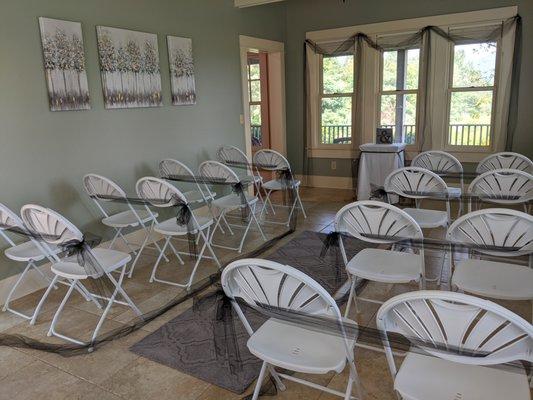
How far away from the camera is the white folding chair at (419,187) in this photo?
10.9 feet

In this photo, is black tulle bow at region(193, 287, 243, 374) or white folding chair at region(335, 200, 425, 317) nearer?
black tulle bow at region(193, 287, 243, 374)

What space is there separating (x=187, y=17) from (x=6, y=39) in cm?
207

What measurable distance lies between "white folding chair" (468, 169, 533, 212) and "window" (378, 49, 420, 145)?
2.72m

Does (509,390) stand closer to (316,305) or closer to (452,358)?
(452,358)

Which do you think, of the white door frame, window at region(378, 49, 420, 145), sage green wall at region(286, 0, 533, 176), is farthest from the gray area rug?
sage green wall at region(286, 0, 533, 176)

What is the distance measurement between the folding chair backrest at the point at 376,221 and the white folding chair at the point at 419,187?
936 mm

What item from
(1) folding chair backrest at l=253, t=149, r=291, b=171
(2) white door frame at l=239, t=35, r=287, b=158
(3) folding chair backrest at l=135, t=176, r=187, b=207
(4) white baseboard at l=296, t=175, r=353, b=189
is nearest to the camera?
(3) folding chair backrest at l=135, t=176, r=187, b=207

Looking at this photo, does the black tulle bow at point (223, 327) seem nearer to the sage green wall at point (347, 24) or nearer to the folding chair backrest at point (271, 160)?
the folding chair backrest at point (271, 160)

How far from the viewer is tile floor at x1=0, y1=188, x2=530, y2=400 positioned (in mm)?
2148

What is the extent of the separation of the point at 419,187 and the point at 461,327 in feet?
7.63

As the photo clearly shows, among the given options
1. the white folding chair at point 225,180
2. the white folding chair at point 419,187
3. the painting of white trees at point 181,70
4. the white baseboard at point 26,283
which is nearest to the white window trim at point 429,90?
the painting of white trees at point 181,70

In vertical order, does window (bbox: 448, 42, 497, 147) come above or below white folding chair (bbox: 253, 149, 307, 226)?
above

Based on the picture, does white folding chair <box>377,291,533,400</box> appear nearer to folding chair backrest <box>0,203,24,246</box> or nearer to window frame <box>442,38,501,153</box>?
folding chair backrest <box>0,203,24,246</box>

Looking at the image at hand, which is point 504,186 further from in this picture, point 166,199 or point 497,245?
point 166,199
